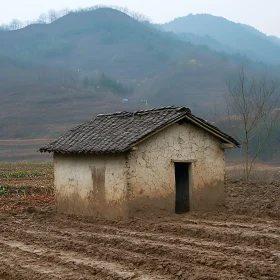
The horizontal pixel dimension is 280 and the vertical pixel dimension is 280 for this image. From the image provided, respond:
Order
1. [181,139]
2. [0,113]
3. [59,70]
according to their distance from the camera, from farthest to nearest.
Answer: [59,70], [0,113], [181,139]

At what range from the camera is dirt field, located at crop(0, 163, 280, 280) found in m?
8.86

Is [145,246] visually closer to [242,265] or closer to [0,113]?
[242,265]

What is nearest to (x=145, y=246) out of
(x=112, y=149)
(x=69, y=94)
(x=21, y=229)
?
(x=112, y=149)

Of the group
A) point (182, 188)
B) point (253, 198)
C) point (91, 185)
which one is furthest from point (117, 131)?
point (253, 198)

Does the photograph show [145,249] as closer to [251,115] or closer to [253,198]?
[253,198]

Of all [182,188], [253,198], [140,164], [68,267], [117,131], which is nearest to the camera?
[68,267]

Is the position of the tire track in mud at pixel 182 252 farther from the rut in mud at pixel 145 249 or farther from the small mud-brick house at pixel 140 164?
the small mud-brick house at pixel 140 164

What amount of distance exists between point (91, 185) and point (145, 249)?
495 centimetres

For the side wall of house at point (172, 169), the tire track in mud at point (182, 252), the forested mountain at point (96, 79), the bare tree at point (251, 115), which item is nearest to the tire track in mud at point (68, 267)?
the tire track in mud at point (182, 252)

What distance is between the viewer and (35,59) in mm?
181625

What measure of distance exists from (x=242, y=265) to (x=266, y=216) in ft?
19.6

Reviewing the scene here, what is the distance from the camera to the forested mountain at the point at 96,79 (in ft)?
303

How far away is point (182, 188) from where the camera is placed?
16375mm

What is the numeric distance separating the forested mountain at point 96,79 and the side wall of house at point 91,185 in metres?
63.0
